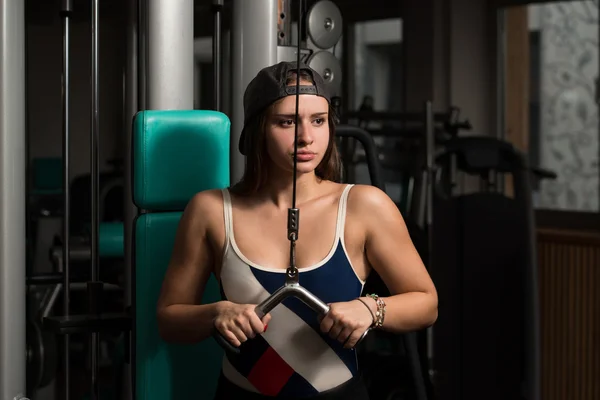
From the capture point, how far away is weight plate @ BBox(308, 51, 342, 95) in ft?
7.80

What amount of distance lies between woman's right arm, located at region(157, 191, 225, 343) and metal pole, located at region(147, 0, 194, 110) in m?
0.43

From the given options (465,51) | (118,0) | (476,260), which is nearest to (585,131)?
(465,51)

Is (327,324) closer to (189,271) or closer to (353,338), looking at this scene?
(353,338)

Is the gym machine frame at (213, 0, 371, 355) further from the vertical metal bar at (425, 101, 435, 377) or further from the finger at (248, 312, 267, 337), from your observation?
the vertical metal bar at (425, 101, 435, 377)

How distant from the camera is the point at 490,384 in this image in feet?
10.6

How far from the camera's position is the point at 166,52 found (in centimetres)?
195

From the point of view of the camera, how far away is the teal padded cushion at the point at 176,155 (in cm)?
173

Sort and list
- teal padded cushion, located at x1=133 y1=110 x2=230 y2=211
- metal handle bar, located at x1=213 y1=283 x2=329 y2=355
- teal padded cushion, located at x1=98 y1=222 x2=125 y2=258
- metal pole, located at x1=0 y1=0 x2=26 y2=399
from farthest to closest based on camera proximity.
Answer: teal padded cushion, located at x1=98 y1=222 x2=125 y2=258
metal pole, located at x1=0 y1=0 x2=26 y2=399
teal padded cushion, located at x1=133 y1=110 x2=230 y2=211
metal handle bar, located at x1=213 y1=283 x2=329 y2=355

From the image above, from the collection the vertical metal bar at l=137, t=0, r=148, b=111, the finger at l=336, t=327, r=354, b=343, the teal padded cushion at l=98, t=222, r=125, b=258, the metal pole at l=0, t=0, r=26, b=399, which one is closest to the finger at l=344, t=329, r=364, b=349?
the finger at l=336, t=327, r=354, b=343

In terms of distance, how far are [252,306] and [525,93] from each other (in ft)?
10.8

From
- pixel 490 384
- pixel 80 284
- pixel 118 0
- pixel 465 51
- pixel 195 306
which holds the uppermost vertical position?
pixel 118 0

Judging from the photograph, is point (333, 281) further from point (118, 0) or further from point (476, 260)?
point (118, 0)

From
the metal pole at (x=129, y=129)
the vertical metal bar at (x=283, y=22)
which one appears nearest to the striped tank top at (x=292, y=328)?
the metal pole at (x=129, y=129)

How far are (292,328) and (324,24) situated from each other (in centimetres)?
117
